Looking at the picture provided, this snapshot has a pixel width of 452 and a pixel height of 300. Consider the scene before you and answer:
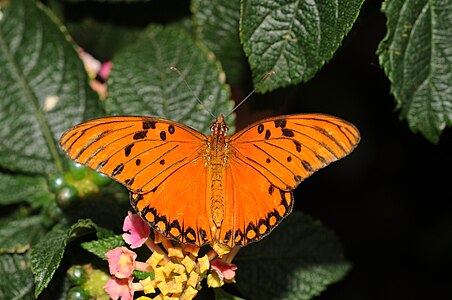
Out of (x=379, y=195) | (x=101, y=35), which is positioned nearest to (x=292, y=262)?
(x=379, y=195)

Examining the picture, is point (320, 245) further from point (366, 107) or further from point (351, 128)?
point (366, 107)

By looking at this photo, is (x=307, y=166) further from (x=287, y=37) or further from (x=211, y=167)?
(x=287, y=37)

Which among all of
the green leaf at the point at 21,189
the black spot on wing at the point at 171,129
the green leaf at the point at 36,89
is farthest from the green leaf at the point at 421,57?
the green leaf at the point at 21,189

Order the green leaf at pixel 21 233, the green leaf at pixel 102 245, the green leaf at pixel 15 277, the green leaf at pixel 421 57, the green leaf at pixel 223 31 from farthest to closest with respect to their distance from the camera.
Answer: the green leaf at pixel 223 31, the green leaf at pixel 21 233, the green leaf at pixel 15 277, the green leaf at pixel 421 57, the green leaf at pixel 102 245

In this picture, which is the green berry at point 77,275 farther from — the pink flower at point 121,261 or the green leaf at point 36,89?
the green leaf at point 36,89

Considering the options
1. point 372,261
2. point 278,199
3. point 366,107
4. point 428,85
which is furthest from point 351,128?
point 372,261

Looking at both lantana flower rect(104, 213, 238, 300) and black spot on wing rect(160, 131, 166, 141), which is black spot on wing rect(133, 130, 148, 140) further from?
lantana flower rect(104, 213, 238, 300)
